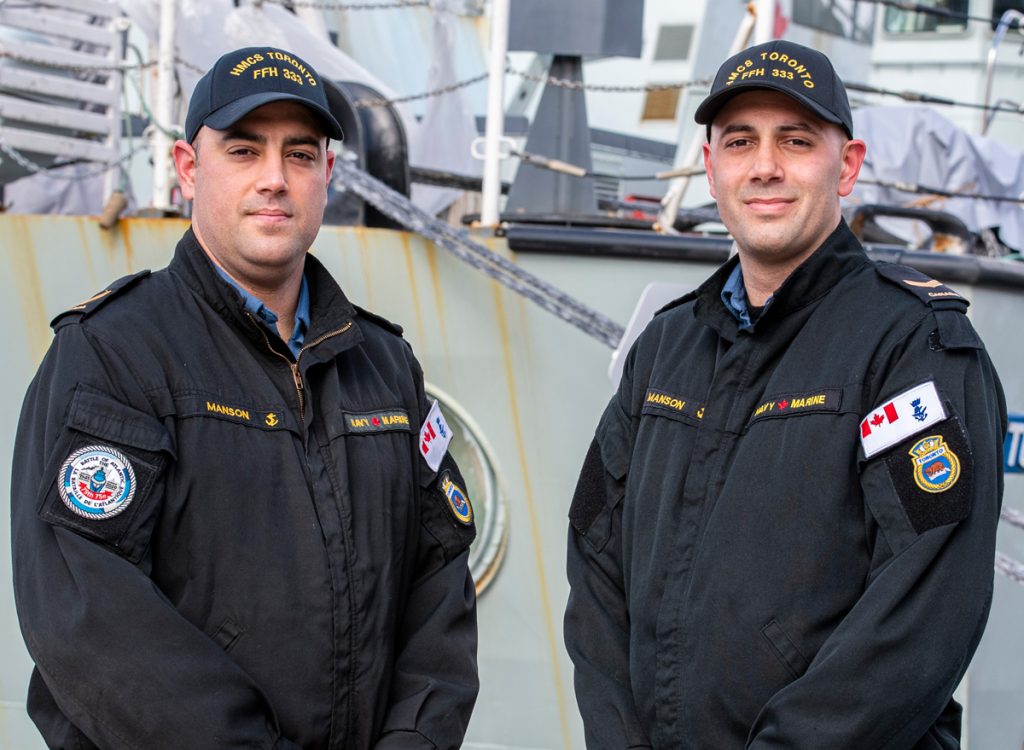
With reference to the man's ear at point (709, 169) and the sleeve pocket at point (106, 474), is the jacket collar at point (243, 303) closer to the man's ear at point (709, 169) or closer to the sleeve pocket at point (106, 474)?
the sleeve pocket at point (106, 474)

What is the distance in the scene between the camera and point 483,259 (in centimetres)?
397

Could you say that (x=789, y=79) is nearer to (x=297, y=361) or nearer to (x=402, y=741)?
(x=297, y=361)

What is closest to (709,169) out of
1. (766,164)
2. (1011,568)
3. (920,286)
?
(766,164)

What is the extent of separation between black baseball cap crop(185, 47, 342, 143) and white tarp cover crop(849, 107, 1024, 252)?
4772 millimetres

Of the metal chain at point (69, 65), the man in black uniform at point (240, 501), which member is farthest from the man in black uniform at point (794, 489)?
the metal chain at point (69, 65)

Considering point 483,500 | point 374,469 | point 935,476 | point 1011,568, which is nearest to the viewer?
point 935,476

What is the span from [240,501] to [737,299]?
89 cm

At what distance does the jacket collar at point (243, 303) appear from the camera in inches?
84.1

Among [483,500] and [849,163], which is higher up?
[849,163]

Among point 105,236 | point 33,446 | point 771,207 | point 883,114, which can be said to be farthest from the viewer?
point 883,114

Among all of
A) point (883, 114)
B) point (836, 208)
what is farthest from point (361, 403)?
point (883, 114)

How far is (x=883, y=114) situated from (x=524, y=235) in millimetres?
3438

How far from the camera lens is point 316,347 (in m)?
2.19

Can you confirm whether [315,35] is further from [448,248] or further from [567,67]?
[448,248]
